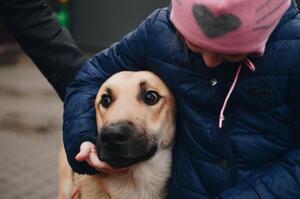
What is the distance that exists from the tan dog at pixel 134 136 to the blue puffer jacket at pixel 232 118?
0.08m

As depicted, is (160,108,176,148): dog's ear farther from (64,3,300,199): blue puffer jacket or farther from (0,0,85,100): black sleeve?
(0,0,85,100): black sleeve

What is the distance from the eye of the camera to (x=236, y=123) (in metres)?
1.89

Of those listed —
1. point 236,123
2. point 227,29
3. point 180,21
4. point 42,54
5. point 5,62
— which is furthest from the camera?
point 5,62

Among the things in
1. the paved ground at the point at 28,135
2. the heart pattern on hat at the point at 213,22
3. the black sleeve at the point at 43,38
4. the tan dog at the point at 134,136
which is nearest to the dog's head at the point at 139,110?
the tan dog at the point at 134,136

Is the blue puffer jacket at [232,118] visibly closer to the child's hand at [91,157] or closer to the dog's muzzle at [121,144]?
the child's hand at [91,157]

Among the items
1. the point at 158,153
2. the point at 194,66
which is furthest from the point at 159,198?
the point at 194,66

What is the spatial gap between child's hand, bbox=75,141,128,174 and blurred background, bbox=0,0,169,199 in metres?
2.35

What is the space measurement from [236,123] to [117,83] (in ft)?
1.80

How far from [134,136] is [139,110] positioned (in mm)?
170

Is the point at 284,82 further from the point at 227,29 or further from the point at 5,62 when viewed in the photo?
the point at 5,62

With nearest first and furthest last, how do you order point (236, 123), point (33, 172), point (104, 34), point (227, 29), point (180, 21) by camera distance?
point (227, 29), point (180, 21), point (236, 123), point (33, 172), point (104, 34)

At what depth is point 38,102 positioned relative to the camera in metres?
6.96

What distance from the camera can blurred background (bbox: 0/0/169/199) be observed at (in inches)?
183

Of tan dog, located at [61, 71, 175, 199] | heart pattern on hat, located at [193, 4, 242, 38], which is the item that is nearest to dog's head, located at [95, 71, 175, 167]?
tan dog, located at [61, 71, 175, 199]
